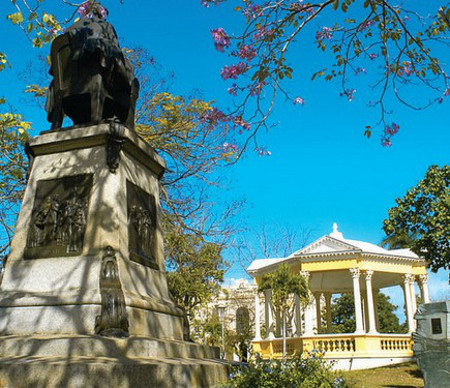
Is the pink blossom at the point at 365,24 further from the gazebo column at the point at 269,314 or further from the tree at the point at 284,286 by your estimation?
the gazebo column at the point at 269,314

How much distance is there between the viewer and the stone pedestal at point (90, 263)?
459 cm

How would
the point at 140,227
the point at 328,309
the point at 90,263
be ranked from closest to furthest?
the point at 90,263 < the point at 140,227 < the point at 328,309

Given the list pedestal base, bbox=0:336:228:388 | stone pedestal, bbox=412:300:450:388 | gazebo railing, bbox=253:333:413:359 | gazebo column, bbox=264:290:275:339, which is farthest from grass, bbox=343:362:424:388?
pedestal base, bbox=0:336:228:388

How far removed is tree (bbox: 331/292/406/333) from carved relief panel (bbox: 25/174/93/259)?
135 ft

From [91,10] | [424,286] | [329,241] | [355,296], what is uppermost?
[329,241]

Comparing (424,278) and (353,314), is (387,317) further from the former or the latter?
(424,278)

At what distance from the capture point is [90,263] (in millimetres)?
5211

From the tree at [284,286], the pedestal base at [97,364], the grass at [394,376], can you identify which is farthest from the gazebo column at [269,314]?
the pedestal base at [97,364]

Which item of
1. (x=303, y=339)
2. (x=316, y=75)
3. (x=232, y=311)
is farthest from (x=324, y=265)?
(x=232, y=311)

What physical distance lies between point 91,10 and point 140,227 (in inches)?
117

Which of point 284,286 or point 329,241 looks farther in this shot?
point 329,241

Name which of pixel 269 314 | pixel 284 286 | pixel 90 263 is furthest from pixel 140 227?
pixel 269 314

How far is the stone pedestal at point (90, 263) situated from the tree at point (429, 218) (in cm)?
1586

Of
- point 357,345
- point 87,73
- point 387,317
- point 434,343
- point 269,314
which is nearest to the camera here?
point 87,73
